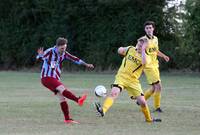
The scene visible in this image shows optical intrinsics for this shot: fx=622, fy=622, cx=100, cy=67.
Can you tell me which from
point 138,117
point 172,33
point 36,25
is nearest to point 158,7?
point 172,33

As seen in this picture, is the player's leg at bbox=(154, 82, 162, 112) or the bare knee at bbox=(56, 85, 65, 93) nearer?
the bare knee at bbox=(56, 85, 65, 93)

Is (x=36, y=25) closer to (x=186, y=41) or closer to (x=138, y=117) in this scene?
(x=186, y=41)

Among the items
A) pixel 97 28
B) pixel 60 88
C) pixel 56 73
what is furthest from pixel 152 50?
pixel 97 28

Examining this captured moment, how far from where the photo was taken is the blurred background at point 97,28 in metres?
37.0

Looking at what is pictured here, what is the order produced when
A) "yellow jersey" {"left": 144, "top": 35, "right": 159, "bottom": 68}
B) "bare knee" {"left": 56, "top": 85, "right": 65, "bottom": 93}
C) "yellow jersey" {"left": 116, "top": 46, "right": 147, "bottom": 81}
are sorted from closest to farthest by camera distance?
"bare knee" {"left": 56, "top": 85, "right": 65, "bottom": 93} < "yellow jersey" {"left": 116, "top": 46, "right": 147, "bottom": 81} < "yellow jersey" {"left": 144, "top": 35, "right": 159, "bottom": 68}

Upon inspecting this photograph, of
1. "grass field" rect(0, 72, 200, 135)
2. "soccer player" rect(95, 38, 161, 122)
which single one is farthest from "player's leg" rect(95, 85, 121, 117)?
"grass field" rect(0, 72, 200, 135)

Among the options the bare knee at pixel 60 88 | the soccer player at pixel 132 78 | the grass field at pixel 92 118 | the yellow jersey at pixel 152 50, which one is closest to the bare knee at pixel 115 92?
the soccer player at pixel 132 78

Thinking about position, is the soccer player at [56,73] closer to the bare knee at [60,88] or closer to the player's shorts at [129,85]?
the bare knee at [60,88]

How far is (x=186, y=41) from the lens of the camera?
3628 centimetres

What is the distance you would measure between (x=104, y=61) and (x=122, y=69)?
27754 mm

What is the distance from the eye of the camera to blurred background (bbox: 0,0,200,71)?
3703 cm

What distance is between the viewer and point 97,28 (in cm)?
4122

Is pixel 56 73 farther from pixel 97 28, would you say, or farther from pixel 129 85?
pixel 97 28

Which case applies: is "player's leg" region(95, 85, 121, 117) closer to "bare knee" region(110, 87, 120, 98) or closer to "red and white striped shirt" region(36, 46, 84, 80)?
"bare knee" region(110, 87, 120, 98)
